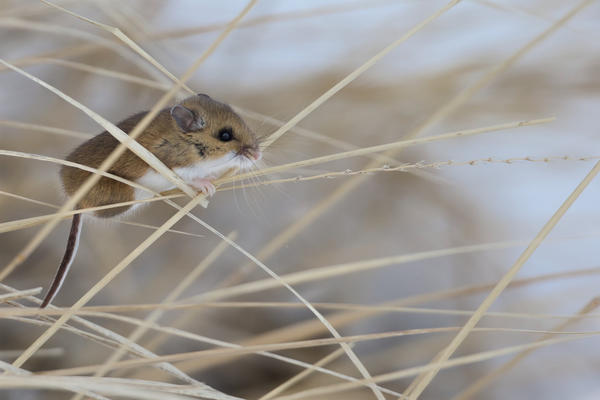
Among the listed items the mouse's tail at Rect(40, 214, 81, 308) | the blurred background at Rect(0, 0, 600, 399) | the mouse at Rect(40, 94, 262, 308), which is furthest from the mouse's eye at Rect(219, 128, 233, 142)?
the blurred background at Rect(0, 0, 600, 399)

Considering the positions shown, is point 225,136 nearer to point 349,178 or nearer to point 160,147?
point 160,147

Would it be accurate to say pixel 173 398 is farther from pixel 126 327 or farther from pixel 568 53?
pixel 568 53

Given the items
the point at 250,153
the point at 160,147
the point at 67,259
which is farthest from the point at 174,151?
the point at 67,259

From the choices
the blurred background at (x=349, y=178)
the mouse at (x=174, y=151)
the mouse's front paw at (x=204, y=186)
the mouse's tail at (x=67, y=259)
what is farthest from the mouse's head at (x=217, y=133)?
the blurred background at (x=349, y=178)

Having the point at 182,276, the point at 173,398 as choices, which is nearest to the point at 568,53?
the point at 182,276

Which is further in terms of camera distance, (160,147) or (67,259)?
(160,147)

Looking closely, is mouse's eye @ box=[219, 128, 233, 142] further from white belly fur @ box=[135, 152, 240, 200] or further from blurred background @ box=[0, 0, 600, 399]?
blurred background @ box=[0, 0, 600, 399]

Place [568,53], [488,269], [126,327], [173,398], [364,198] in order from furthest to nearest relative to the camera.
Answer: [364,198], [488,269], [126,327], [568,53], [173,398]
